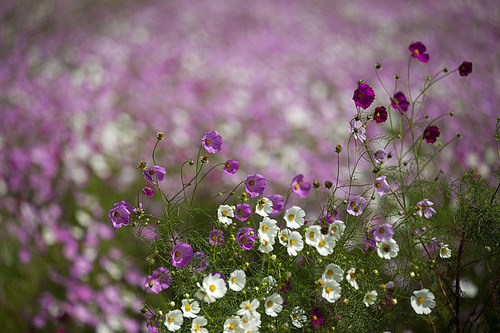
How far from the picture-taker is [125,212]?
3.23 feet

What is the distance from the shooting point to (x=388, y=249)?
36.4 inches

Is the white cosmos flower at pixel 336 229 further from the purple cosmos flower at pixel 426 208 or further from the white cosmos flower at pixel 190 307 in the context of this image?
the white cosmos flower at pixel 190 307

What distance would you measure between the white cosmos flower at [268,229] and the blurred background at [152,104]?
0.88 metres

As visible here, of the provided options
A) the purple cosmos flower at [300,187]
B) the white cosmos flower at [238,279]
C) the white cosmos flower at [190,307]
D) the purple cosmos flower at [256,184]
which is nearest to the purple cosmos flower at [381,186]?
the purple cosmos flower at [300,187]

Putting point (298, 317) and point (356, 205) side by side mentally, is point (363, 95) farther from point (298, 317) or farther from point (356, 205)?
point (298, 317)

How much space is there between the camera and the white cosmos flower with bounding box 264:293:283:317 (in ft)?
2.92

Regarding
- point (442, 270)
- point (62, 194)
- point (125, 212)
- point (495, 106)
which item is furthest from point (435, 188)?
point (495, 106)

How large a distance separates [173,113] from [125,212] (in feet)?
10.5

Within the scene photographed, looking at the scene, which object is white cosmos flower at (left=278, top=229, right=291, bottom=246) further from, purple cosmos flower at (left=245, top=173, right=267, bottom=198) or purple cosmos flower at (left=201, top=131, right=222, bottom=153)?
purple cosmos flower at (left=201, top=131, right=222, bottom=153)

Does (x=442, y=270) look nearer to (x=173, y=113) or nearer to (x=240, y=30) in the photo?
(x=173, y=113)

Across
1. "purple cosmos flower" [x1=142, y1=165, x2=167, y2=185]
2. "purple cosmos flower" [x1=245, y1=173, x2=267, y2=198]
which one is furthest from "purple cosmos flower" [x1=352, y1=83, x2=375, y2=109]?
"purple cosmos flower" [x1=142, y1=165, x2=167, y2=185]

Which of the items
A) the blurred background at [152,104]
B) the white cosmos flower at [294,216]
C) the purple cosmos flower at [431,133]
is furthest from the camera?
the blurred background at [152,104]

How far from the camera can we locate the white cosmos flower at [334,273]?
3.01ft

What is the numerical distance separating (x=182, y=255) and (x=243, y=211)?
0.69 feet
